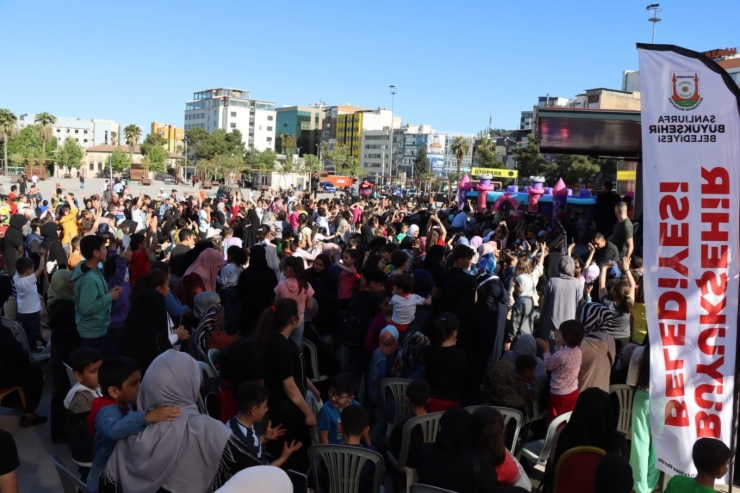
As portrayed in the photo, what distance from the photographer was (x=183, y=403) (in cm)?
297

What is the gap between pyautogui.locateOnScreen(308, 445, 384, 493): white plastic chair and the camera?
3977 millimetres

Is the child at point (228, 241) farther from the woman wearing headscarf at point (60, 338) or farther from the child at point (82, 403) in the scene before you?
the child at point (82, 403)

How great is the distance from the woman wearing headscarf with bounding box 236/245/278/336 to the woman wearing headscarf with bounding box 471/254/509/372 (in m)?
2.25

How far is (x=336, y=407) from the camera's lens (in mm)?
4543

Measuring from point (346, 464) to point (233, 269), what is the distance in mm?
4033

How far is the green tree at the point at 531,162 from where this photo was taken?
232 feet

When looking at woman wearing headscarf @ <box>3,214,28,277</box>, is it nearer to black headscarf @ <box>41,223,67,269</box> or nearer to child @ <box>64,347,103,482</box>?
black headscarf @ <box>41,223,67,269</box>

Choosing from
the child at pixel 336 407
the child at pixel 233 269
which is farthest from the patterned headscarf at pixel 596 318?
the child at pixel 233 269

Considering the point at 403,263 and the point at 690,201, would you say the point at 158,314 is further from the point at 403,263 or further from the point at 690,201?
the point at 690,201

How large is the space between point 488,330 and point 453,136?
165m

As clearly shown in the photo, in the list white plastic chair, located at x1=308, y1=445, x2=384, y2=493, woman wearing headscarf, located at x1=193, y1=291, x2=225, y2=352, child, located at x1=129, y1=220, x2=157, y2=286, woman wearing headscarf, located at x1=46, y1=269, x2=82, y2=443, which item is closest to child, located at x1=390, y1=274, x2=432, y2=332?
woman wearing headscarf, located at x1=193, y1=291, x2=225, y2=352

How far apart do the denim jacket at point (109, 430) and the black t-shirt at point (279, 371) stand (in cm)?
120

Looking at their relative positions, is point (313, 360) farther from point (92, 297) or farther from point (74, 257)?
point (74, 257)

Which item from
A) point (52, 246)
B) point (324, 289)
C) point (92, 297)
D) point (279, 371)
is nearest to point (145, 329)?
point (92, 297)
